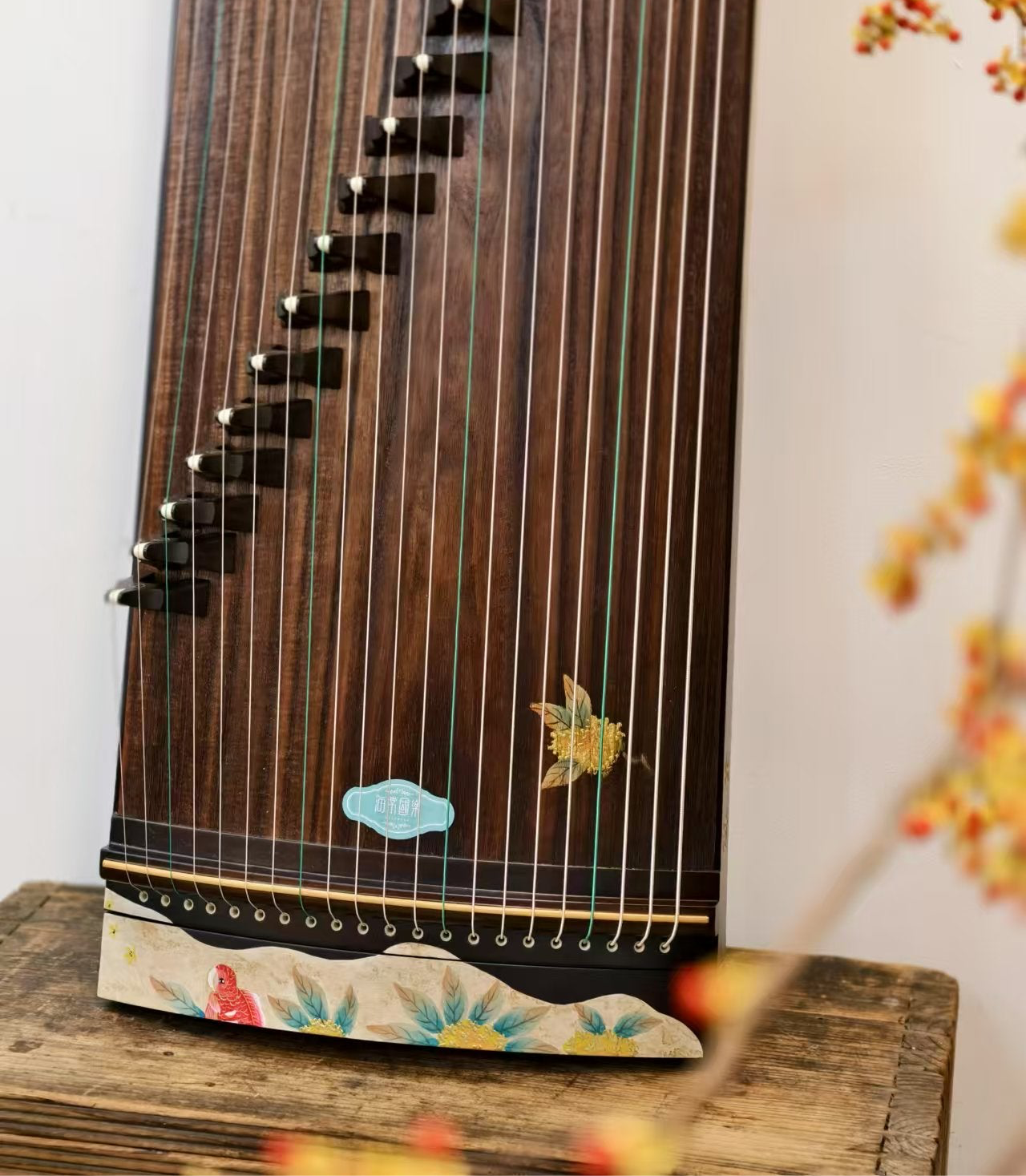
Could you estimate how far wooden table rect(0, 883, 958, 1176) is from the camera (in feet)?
2.80

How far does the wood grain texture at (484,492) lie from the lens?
3.16ft

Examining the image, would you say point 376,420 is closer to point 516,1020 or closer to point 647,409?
→ point 647,409

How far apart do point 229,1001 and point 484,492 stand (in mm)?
454

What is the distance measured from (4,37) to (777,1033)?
4.21ft

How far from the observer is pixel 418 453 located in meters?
1.00

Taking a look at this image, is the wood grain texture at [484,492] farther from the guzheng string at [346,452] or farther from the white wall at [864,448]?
the white wall at [864,448]

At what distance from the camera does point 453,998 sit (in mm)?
962

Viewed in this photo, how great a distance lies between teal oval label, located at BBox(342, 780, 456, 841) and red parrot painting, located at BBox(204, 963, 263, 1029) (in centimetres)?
16

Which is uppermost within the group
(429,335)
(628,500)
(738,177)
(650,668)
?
(738,177)

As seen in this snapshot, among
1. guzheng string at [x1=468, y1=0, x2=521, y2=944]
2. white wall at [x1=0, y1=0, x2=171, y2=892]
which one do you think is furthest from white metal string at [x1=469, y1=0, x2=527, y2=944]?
white wall at [x1=0, y1=0, x2=171, y2=892]

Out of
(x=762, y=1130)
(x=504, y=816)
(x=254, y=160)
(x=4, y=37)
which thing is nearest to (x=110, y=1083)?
(x=504, y=816)

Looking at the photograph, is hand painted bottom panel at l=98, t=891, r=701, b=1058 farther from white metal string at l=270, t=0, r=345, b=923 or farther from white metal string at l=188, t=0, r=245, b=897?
white metal string at l=188, t=0, r=245, b=897

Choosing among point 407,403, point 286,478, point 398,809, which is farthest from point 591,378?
point 398,809

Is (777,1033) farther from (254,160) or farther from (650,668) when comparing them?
(254,160)
